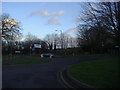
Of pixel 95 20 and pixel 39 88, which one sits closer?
pixel 39 88

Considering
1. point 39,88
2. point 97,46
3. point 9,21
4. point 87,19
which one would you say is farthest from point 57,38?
point 39,88

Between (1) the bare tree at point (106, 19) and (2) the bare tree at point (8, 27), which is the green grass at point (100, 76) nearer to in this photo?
(1) the bare tree at point (106, 19)

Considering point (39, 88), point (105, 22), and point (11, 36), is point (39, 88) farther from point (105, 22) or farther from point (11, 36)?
point (11, 36)

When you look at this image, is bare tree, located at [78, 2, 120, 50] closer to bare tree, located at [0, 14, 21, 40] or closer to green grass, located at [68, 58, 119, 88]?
green grass, located at [68, 58, 119, 88]

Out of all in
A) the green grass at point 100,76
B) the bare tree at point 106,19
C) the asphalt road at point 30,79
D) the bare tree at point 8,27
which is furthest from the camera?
the bare tree at point 8,27

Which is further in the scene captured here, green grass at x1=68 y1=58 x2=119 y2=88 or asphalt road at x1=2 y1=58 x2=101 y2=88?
asphalt road at x1=2 y1=58 x2=101 y2=88

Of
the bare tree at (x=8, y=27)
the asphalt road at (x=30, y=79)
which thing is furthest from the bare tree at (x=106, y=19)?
the bare tree at (x=8, y=27)

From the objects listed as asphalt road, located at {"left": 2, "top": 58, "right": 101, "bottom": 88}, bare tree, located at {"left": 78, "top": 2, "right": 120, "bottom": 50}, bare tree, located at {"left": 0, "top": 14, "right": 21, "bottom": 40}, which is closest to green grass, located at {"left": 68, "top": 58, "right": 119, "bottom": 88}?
asphalt road, located at {"left": 2, "top": 58, "right": 101, "bottom": 88}

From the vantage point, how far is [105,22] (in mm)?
22484

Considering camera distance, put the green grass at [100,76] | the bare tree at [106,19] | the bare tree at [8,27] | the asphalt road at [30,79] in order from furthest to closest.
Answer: the bare tree at [8,27], the bare tree at [106,19], the asphalt road at [30,79], the green grass at [100,76]

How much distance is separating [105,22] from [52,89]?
15.8 metres

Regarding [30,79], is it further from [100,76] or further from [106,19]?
[106,19]

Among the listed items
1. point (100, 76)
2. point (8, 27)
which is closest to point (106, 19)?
point (100, 76)

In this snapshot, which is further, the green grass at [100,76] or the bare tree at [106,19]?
the bare tree at [106,19]
